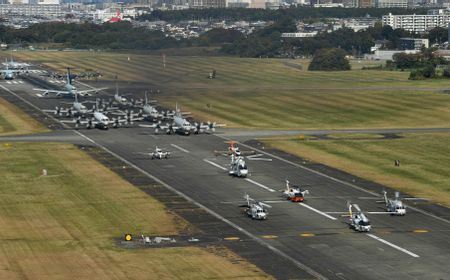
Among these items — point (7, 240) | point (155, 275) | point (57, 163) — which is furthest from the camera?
point (57, 163)

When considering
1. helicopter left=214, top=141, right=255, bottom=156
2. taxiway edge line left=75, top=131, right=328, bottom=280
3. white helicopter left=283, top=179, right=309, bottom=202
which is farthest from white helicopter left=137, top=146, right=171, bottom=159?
white helicopter left=283, top=179, right=309, bottom=202

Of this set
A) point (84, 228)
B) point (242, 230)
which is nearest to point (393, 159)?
point (242, 230)

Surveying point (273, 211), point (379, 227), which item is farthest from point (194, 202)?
point (379, 227)

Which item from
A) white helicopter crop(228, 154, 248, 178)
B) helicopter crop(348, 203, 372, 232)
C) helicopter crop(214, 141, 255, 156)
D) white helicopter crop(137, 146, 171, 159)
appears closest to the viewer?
helicopter crop(348, 203, 372, 232)

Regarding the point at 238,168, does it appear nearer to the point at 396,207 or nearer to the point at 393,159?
the point at 393,159

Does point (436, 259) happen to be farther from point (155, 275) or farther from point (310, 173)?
point (310, 173)

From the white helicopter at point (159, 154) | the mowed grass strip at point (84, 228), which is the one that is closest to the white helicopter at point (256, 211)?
the mowed grass strip at point (84, 228)

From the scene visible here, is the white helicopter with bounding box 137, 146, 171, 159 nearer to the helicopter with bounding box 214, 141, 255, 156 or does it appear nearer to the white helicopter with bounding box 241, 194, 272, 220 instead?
the helicopter with bounding box 214, 141, 255, 156
